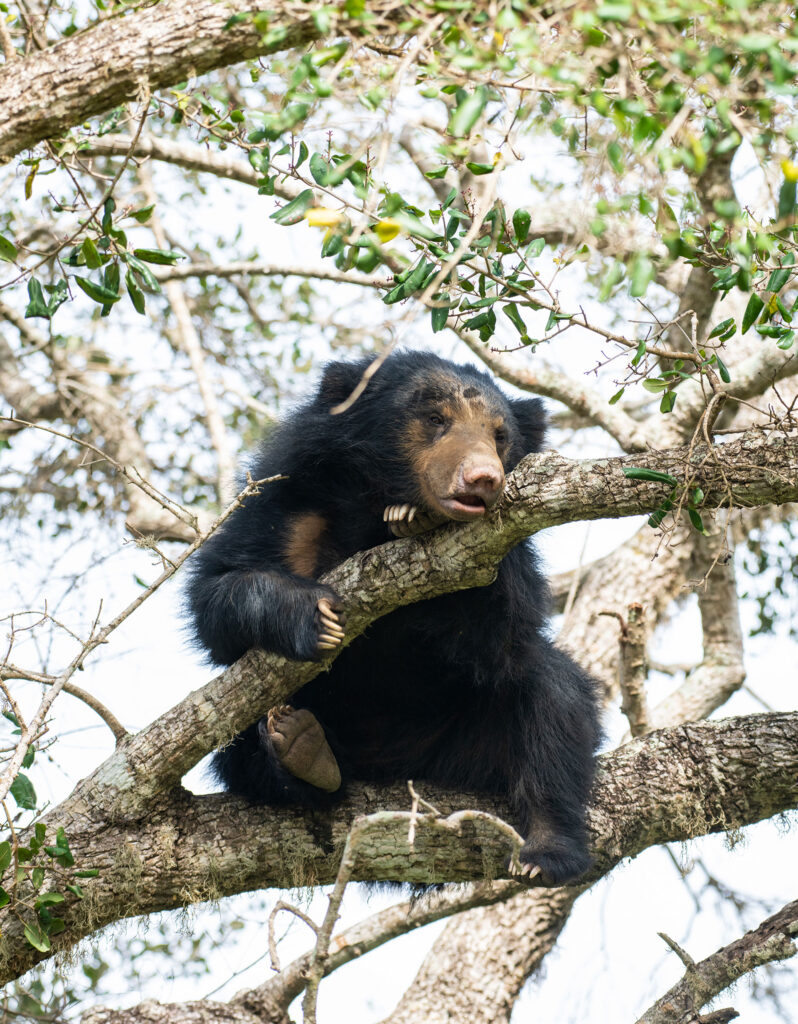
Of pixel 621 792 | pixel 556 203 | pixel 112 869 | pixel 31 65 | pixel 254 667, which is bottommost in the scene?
pixel 621 792

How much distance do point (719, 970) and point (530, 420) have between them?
89.6 inches

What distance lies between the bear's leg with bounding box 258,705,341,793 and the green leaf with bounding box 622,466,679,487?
5.08 ft

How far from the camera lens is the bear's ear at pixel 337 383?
4566mm

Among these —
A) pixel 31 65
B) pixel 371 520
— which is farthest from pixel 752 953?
A: pixel 31 65

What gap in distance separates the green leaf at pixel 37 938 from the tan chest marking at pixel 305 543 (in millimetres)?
1580

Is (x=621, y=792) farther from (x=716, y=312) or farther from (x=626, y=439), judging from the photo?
(x=716, y=312)

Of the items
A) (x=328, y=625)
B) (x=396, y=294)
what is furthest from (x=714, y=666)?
(x=396, y=294)

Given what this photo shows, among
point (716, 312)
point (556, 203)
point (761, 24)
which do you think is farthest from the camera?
point (716, 312)

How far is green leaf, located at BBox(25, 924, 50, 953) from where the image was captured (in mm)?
3373

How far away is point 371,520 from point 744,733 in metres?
1.68

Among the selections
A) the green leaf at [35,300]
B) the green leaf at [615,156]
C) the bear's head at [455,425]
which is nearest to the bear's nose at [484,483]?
the bear's head at [455,425]

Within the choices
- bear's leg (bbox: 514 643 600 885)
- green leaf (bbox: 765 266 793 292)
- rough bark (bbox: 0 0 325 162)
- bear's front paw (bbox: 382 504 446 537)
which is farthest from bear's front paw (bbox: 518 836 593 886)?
rough bark (bbox: 0 0 325 162)

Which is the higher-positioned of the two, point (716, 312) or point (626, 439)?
point (716, 312)

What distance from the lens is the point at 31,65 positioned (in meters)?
2.91
